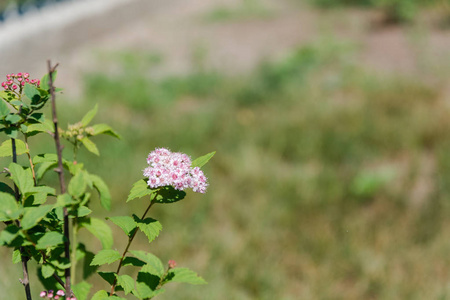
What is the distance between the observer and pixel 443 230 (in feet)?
10.6

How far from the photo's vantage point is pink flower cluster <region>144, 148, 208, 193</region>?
1179 millimetres

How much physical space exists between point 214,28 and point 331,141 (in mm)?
4941

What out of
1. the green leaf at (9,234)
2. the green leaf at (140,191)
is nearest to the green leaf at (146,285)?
the green leaf at (140,191)

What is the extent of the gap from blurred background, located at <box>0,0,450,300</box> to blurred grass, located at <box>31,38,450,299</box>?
13 millimetres

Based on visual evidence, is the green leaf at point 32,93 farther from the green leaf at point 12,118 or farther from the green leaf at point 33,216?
the green leaf at point 33,216

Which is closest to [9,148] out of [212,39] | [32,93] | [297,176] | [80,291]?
[32,93]

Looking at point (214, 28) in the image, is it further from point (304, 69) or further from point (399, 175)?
point (399, 175)

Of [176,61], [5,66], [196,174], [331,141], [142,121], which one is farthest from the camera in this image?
[176,61]

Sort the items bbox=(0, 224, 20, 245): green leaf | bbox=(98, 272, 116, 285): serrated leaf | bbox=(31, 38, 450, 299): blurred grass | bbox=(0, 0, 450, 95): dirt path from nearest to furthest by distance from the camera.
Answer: bbox=(0, 224, 20, 245): green leaf, bbox=(98, 272, 116, 285): serrated leaf, bbox=(31, 38, 450, 299): blurred grass, bbox=(0, 0, 450, 95): dirt path

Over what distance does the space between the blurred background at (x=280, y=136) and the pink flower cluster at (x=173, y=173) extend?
151 cm

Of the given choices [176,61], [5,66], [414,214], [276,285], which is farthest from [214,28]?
[276,285]

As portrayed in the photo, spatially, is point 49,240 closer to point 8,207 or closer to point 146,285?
point 8,207

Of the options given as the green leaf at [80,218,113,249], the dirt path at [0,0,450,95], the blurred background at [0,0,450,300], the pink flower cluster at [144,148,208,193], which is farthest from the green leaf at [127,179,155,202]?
the dirt path at [0,0,450,95]

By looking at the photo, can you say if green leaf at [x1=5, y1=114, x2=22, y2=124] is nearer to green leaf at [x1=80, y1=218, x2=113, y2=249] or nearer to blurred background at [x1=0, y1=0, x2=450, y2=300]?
green leaf at [x1=80, y1=218, x2=113, y2=249]
